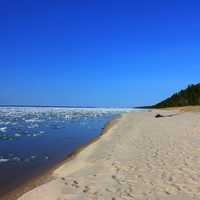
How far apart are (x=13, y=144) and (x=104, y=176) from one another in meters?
12.2

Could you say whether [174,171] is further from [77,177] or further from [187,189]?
[77,177]

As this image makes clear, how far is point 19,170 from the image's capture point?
13.2 metres

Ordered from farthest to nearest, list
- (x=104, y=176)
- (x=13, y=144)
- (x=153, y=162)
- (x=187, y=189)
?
(x=13, y=144) < (x=153, y=162) < (x=104, y=176) < (x=187, y=189)

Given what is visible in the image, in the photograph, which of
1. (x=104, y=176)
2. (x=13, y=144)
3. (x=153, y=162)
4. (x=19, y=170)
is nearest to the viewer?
(x=104, y=176)

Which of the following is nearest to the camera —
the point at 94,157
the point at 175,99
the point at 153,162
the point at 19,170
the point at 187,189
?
the point at 187,189

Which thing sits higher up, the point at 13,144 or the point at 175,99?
the point at 175,99

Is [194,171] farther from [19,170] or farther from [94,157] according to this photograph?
[19,170]

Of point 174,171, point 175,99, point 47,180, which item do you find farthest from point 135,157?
point 175,99

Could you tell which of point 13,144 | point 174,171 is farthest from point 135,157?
point 13,144

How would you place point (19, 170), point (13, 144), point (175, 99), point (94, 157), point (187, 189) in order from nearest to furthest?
point (187, 189)
point (19, 170)
point (94, 157)
point (13, 144)
point (175, 99)

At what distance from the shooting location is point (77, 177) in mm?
10484

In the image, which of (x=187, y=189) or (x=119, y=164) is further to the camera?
(x=119, y=164)

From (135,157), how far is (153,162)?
1413 millimetres

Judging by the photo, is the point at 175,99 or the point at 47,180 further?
the point at 175,99
